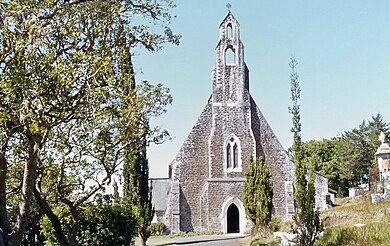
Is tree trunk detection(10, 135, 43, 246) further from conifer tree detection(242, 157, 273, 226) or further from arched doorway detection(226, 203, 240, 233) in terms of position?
arched doorway detection(226, 203, 240, 233)

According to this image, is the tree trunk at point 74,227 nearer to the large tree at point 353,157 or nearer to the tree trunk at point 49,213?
the tree trunk at point 49,213

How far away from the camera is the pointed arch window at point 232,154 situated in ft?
113

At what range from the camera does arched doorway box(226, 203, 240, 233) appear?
114ft

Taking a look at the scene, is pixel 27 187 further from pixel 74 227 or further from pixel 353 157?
pixel 353 157

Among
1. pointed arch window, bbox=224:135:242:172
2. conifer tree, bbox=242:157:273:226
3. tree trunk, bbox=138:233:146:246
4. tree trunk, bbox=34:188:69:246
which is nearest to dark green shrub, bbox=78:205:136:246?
tree trunk, bbox=34:188:69:246

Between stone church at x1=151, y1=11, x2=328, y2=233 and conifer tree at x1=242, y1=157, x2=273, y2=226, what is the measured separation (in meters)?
6.55

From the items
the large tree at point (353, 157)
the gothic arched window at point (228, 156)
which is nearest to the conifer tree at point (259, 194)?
the gothic arched window at point (228, 156)

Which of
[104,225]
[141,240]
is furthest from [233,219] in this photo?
[104,225]

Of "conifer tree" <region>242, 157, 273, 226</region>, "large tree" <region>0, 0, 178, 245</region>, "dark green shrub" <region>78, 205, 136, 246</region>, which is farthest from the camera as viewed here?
"conifer tree" <region>242, 157, 273, 226</region>

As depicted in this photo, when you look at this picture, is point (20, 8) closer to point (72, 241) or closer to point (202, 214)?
point (72, 241)

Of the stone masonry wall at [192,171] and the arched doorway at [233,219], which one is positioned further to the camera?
the arched doorway at [233,219]

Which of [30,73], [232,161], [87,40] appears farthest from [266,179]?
[30,73]

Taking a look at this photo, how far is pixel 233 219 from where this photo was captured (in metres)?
35.3

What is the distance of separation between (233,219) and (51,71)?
28127mm
